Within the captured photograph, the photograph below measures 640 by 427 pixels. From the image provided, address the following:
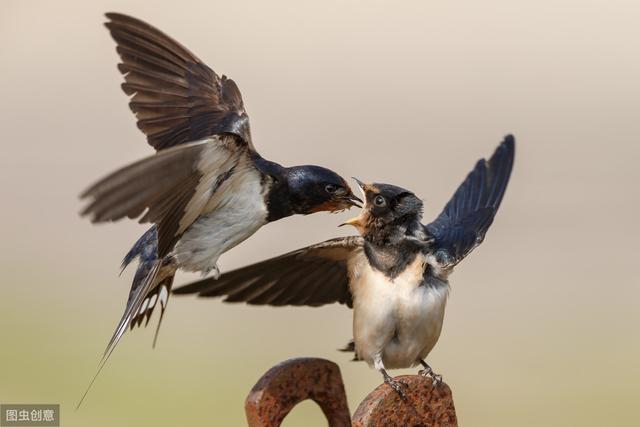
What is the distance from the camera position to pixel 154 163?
7.62 feet

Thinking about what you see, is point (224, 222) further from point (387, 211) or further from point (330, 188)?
point (387, 211)

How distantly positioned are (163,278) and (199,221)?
0.72 ft

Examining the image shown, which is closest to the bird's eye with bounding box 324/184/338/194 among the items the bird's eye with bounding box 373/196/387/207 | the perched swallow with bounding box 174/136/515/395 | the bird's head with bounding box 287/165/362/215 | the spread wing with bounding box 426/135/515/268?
the bird's head with bounding box 287/165/362/215

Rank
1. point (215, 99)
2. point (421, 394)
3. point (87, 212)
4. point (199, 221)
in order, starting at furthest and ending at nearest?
point (215, 99) < point (199, 221) < point (87, 212) < point (421, 394)

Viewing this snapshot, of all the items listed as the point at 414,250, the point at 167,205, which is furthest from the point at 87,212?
the point at 414,250

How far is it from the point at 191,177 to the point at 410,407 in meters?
0.99

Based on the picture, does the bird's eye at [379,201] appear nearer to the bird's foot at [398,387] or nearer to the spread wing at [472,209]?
the spread wing at [472,209]

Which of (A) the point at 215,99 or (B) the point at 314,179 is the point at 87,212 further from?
(A) the point at 215,99

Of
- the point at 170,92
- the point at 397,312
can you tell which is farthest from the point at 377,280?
the point at 170,92

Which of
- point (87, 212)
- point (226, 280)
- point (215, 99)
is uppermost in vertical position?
point (215, 99)

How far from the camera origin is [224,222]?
2930 mm

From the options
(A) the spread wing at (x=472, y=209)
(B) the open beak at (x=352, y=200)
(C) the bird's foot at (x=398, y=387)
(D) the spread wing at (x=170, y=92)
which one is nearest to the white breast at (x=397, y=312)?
(A) the spread wing at (x=472, y=209)

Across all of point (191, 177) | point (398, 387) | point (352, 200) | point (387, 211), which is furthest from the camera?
point (352, 200)

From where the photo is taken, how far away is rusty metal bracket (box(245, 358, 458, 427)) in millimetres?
1761
